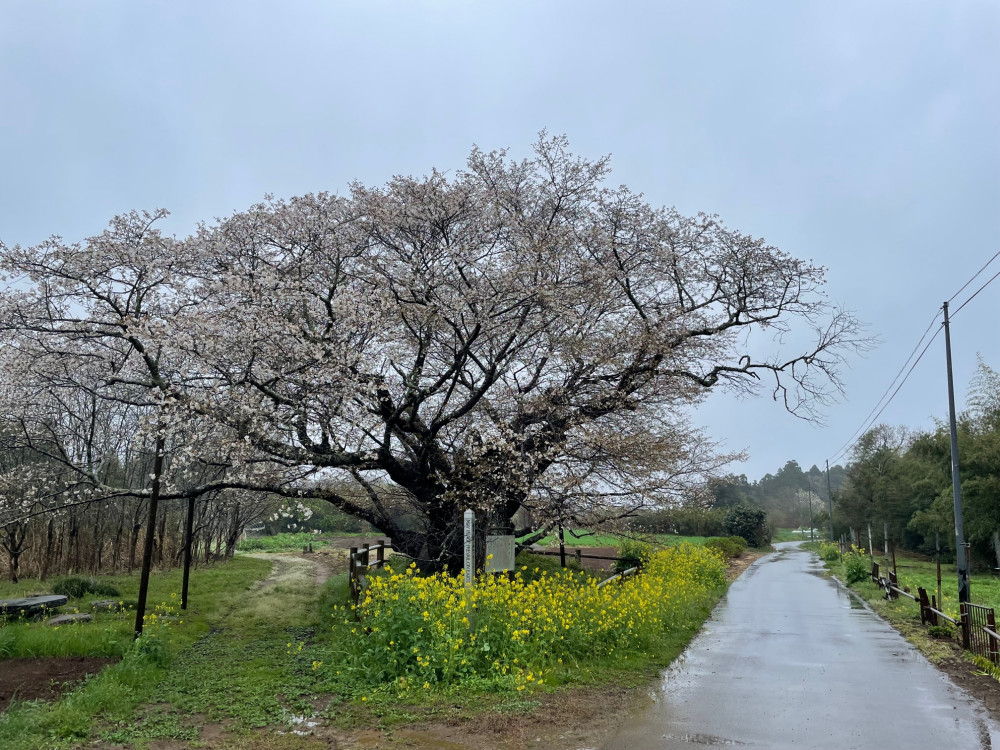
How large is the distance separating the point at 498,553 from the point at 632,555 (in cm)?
1121

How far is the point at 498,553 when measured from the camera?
1095cm

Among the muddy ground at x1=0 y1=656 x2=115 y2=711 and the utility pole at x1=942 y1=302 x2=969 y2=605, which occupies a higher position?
the utility pole at x1=942 y1=302 x2=969 y2=605

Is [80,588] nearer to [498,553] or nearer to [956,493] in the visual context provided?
[498,553]

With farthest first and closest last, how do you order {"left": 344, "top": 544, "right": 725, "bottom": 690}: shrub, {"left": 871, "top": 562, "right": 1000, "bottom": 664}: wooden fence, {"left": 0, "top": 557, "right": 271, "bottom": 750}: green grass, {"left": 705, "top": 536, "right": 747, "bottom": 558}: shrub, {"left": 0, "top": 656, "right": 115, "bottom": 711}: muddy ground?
{"left": 705, "top": 536, "right": 747, "bottom": 558}: shrub
{"left": 871, "top": 562, "right": 1000, "bottom": 664}: wooden fence
{"left": 344, "top": 544, "right": 725, "bottom": 690}: shrub
{"left": 0, "top": 656, "right": 115, "bottom": 711}: muddy ground
{"left": 0, "top": 557, "right": 271, "bottom": 750}: green grass

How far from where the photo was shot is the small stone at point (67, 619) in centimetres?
990

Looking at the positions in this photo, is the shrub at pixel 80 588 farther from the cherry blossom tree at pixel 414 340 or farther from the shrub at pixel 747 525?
the shrub at pixel 747 525

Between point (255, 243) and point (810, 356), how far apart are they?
1206 cm

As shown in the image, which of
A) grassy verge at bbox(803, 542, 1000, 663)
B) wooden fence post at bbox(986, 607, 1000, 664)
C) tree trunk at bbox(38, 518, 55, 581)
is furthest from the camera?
tree trunk at bbox(38, 518, 55, 581)

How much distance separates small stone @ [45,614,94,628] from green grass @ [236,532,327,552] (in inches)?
1076

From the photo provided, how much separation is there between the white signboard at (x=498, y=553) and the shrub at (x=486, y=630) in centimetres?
71

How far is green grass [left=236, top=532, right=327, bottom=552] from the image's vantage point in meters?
38.8

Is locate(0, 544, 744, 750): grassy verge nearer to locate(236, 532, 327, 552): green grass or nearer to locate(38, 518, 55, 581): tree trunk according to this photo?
locate(38, 518, 55, 581): tree trunk

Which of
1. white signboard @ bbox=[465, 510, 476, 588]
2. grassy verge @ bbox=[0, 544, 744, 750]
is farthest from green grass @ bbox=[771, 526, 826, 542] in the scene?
white signboard @ bbox=[465, 510, 476, 588]

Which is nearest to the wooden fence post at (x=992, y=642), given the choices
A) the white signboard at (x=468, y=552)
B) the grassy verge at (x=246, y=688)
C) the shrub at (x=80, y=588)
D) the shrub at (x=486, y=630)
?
the grassy verge at (x=246, y=688)
